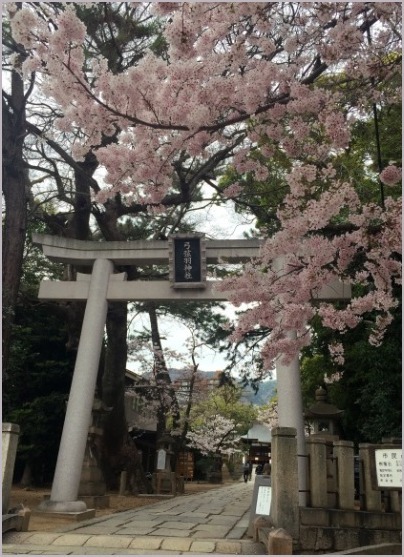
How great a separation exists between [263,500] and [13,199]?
769cm

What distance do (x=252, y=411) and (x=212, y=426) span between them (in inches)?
560

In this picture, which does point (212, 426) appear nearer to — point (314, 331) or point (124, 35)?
point (314, 331)

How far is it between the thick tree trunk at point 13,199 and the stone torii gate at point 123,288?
48 centimetres

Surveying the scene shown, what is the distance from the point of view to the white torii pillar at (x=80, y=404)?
830 centimetres

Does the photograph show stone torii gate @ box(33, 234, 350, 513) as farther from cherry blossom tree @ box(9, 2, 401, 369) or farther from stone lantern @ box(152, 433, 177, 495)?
stone lantern @ box(152, 433, 177, 495)

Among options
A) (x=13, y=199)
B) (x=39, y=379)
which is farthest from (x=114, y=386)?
(x=13, y=199)

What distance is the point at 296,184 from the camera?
550cm

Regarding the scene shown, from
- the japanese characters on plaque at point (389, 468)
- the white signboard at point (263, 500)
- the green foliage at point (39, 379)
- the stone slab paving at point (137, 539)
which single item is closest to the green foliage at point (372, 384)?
the stone slab paving at point (137, 539)

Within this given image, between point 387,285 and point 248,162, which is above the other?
point 248,162

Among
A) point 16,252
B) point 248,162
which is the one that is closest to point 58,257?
point 16,252

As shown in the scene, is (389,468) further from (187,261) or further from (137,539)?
(187,261)

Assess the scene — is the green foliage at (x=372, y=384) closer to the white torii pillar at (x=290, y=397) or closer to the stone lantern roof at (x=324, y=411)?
the stone lantern roof at (x=324, y=411)

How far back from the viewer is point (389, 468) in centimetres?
557

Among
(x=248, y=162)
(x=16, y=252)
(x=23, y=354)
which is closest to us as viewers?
(x=248, y=162)
